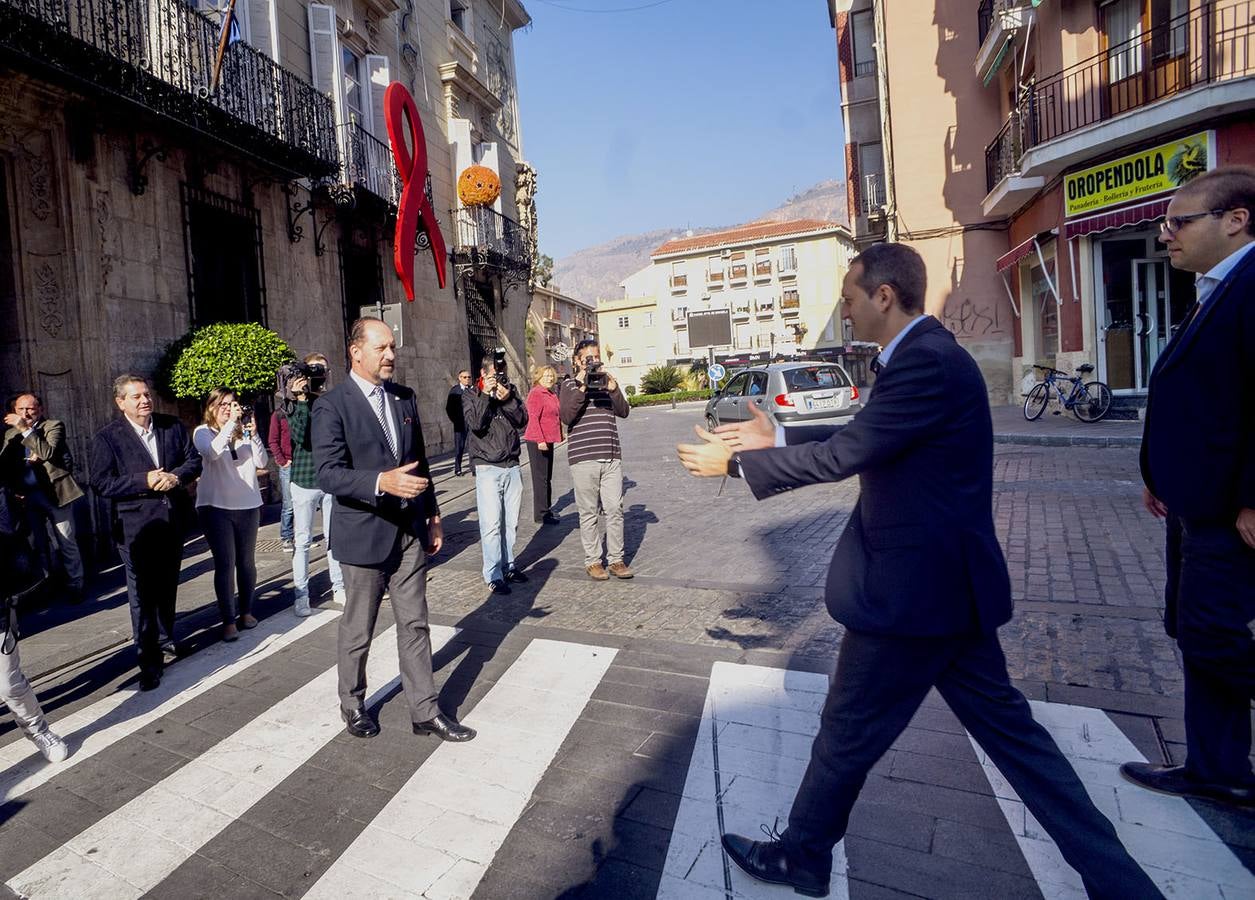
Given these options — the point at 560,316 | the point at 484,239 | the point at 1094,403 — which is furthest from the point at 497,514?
the point at 560,316

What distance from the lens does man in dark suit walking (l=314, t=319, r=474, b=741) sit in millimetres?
3785

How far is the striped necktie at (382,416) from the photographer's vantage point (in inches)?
158

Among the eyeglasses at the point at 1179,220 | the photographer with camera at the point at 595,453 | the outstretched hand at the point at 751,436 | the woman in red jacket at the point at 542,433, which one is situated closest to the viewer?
the outstretched hand at the point at 751,436

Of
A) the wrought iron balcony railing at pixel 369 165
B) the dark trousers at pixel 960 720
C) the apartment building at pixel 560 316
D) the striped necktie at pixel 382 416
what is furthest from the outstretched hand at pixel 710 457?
the apartment building at pixel 560 316

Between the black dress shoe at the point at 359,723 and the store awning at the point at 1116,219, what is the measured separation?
14883 mm

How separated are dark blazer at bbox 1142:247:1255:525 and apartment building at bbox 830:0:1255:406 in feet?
43.1

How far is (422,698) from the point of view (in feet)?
12.5

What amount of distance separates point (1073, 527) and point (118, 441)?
297 inches

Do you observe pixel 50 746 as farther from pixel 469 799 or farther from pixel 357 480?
pixel 469 799

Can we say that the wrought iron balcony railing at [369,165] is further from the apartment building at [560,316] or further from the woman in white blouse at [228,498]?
the apartment building at [560,316]

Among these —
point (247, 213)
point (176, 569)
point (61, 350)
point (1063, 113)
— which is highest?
point (1063, 113)

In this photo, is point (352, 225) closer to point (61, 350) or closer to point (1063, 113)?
point (61, 350)

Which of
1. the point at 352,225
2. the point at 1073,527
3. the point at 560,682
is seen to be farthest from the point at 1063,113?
the point at 560,682

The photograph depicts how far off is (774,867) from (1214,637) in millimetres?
Answer: 1625
